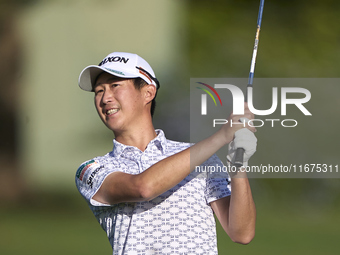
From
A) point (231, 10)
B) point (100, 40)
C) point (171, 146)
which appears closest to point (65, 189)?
point (100, 40)

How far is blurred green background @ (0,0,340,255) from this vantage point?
30.4 feet

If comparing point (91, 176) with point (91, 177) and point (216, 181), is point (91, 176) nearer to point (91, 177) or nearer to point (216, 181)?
point (91, 177)

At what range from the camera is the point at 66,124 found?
977 cm

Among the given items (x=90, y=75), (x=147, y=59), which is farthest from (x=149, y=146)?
(x=147, y=59)

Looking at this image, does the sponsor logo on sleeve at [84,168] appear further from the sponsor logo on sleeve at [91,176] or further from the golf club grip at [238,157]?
the golf club grip at [238,157]

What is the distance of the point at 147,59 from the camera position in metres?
9.35

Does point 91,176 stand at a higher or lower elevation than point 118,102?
lower

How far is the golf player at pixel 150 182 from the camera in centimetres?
169

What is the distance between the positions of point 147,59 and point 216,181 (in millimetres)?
7615

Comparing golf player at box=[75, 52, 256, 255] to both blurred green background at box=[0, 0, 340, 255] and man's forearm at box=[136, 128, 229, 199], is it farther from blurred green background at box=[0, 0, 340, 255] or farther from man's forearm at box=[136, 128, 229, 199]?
blurred green background at box=[0, 0, 340, 255]

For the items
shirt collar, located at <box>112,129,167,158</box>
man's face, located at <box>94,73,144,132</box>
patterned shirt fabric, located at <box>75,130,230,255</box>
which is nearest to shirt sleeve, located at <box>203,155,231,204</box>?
patterned shirt fabric, located at <box>75,130,230,255</box>

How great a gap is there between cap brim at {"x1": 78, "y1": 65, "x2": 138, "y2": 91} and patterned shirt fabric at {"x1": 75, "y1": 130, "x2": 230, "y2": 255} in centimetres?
23

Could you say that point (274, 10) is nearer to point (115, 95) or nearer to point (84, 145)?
point (84, 145)

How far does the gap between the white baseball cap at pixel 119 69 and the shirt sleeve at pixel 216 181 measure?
36 centimetres
